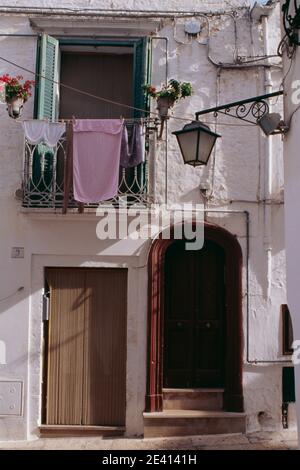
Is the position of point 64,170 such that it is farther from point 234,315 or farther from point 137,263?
point 234,315

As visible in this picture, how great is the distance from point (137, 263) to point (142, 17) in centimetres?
392

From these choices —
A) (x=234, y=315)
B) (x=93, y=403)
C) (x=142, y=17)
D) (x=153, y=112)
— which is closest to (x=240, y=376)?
(x=234, y=315)

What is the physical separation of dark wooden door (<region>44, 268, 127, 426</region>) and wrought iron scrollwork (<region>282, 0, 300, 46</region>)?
418 centimetres

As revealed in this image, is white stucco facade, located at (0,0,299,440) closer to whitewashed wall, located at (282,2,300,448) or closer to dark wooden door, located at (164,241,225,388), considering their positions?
dark wooden door, located at (164,241,225,388)

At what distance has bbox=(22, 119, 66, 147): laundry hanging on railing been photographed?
7.93m

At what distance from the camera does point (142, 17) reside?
8.77 meters

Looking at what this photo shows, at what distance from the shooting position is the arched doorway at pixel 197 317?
829 centimetres

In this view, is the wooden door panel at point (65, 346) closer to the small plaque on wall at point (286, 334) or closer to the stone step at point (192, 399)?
the stone step at point (192, 399)

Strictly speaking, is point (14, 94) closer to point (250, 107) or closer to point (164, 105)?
point (164, 105)

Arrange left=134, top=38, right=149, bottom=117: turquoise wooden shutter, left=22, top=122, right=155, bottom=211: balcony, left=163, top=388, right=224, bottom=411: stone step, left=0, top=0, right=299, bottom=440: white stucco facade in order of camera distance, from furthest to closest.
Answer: left=134, top=38, right=149, bottom=117: turquoise wooden shutter → left=163, top=388, right=224, bottom=411: stone step → left=0, top=0, right=299, bottom=440: white stucco facade → left=22, top=122, right=155, bottom=211: balcony

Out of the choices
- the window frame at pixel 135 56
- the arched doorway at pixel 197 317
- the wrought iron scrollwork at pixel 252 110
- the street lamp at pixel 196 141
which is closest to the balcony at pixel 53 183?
the window frame at pixel 135 56

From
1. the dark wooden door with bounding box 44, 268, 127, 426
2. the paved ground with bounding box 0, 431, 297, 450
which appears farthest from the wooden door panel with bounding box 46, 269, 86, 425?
the paved ground with bounding box 0, 431, 297, 450

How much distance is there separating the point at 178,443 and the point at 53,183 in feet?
13.7

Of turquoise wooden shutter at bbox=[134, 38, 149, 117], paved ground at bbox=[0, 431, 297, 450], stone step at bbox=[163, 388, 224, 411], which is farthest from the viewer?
turquoise wooden shutter at bbox=[134, 38, 149, 117]
